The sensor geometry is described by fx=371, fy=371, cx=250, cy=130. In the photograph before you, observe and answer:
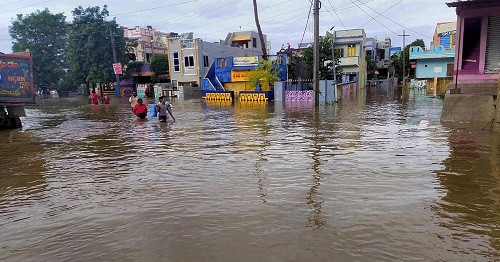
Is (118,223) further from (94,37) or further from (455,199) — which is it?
(94,37)

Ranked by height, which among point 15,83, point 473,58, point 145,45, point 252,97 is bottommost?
point 252,97

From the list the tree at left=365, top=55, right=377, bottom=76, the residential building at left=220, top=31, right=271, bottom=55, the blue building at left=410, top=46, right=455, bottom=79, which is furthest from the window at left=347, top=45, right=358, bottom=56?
the residential building at left=220, top=31, right=271, bottom=55

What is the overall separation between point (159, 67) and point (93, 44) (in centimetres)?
870

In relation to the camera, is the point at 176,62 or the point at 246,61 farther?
the point at 176,62

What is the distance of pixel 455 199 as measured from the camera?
18.3ft

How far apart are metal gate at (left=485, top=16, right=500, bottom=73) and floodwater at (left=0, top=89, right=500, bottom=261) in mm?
6007

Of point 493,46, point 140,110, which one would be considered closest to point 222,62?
point 140,110

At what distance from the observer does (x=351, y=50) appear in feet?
158

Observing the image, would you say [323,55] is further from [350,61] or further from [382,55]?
[382,55]

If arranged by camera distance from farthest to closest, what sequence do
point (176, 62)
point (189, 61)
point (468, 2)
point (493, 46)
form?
point (176, 62) → point (189, 61) → point (493, 46) → point (468, 2)

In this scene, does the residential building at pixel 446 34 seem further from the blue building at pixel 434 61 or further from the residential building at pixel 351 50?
the residential building at pixel 351 50

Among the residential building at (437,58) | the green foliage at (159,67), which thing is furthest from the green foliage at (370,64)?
the green foliage at (159,67)

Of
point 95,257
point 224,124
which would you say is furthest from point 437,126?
point 95,257

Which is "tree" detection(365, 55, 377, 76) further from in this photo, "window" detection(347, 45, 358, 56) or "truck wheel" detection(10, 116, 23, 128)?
"truck wheel" detection(10, 116, 23, 128)
